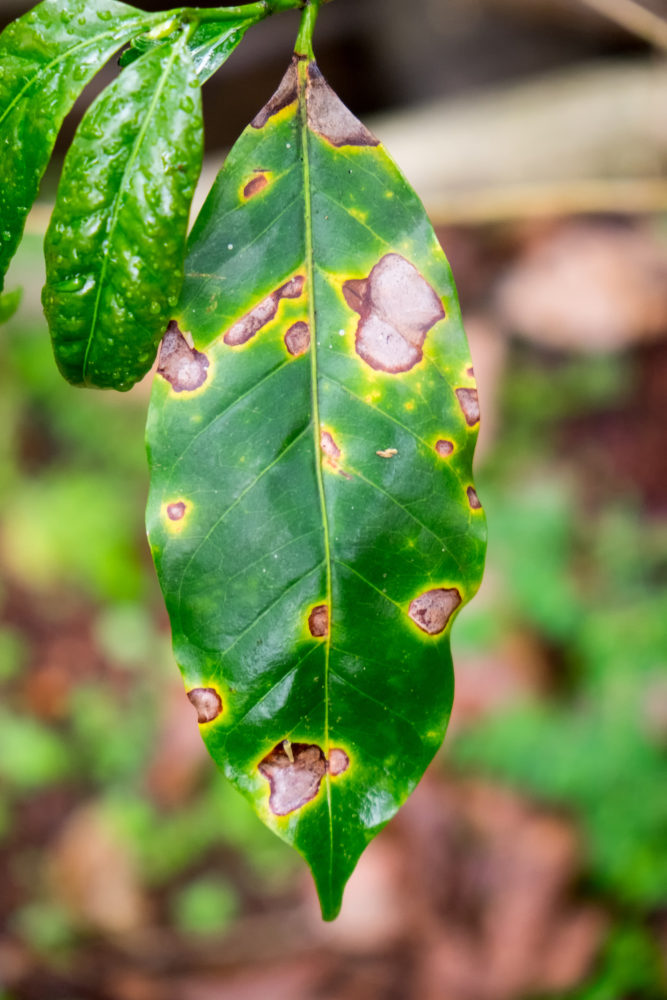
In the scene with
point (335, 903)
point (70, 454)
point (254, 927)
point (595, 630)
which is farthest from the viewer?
point (70, 454)

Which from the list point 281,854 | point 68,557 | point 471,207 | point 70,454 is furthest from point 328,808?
point 471,207

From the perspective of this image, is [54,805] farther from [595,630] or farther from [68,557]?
[595,630]

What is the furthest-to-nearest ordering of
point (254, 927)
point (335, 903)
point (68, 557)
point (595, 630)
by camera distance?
point (68, 557)
point (595, 630)
point (254, 927)
point (335, 903)

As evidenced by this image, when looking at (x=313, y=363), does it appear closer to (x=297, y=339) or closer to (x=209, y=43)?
(x=297, y=339)

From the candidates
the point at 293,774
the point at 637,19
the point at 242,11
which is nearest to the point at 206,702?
the point at 293,774

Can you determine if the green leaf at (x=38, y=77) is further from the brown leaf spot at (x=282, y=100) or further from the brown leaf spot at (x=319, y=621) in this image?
the brown leaf spot at (x=319, y=621)

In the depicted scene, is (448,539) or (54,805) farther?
(54,805)
